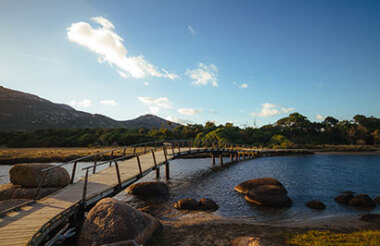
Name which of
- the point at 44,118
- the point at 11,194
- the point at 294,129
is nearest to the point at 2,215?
the point at 11,194

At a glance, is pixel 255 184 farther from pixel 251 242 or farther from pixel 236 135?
pixel 236 135

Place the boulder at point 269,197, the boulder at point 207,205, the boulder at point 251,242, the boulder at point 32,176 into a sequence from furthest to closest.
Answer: the boulder at point 269,197 → the boulder at point 207,205 → the boulder at point 32,176 → the boulder at point 251,242

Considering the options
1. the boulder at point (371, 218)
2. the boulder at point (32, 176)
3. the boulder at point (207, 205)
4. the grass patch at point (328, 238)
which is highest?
the boulder at point (32, 176)

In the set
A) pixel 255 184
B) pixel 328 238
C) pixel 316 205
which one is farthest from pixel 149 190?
pixel 316 205

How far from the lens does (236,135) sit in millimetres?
62969

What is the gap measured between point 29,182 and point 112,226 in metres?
6.38

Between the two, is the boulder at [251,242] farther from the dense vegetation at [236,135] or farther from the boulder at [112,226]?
the dense vegetation at [236,135]

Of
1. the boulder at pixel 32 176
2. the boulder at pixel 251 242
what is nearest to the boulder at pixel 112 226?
the boulder at pixel 251 242

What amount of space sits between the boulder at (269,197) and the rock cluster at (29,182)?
34.0 ft

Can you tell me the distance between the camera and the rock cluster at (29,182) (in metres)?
8.95

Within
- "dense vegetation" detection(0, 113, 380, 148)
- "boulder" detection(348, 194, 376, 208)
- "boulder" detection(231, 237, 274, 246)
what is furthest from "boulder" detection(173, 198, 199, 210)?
"dense vegetation" detection(0, 113, 380, 148)

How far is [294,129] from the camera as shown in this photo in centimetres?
7225

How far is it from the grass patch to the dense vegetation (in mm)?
37203

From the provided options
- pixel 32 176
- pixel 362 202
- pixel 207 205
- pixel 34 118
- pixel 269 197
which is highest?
pixel 34 118
